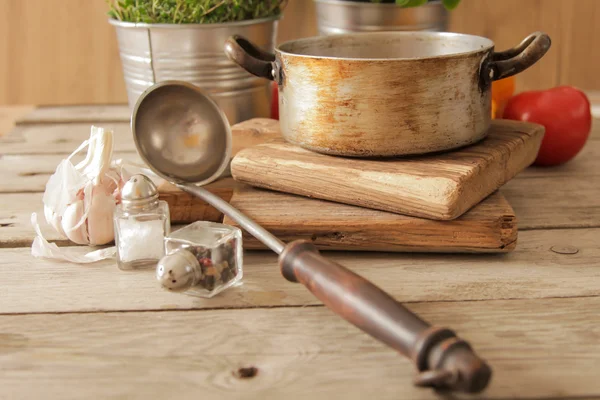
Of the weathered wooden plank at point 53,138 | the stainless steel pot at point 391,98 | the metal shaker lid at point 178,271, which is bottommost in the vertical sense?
the weathered wooden plank at point 53,138

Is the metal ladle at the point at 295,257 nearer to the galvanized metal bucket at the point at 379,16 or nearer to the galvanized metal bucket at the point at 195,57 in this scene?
the galvanized metal bucket at the point at 195,57

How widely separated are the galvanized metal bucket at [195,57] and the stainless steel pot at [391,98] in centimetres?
24

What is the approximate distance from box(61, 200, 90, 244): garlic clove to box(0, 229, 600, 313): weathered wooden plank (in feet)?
0.16

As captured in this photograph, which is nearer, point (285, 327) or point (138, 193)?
point (285, 327)

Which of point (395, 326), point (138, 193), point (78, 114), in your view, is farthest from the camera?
point (78, 114)

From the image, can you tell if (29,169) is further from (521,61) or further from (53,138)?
(521,61)

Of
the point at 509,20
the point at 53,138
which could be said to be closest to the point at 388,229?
the point at 53,138

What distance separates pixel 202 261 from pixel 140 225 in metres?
0.11

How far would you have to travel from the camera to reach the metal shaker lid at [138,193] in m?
0.81

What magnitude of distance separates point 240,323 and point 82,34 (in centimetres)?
119

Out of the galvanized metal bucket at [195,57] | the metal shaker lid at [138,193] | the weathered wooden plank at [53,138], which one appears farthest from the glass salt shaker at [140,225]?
the weathered wooden plank at [53,138]

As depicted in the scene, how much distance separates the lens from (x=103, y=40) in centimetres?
169

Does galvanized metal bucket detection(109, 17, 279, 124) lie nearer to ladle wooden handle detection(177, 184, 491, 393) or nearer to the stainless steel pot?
the stainless steel pot

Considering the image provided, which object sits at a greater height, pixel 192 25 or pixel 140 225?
pixel 192 25
